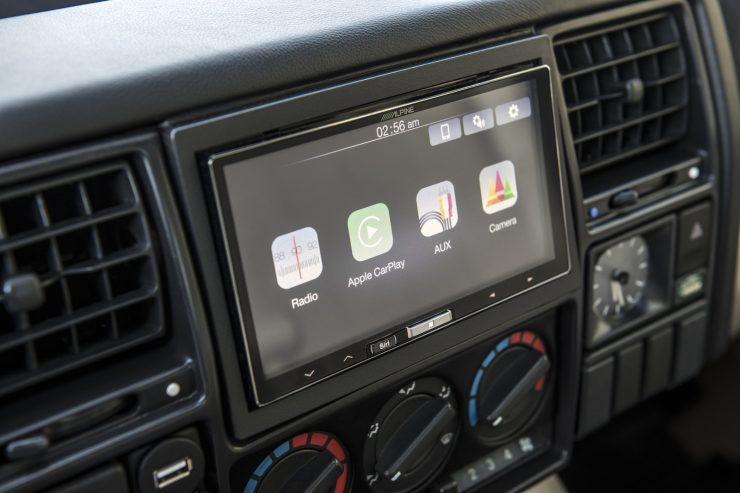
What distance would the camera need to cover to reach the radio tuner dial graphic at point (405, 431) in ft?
4.36

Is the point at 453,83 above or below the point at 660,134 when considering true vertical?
above

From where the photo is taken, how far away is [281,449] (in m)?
1.23

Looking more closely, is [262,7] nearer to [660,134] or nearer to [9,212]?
[9,212]

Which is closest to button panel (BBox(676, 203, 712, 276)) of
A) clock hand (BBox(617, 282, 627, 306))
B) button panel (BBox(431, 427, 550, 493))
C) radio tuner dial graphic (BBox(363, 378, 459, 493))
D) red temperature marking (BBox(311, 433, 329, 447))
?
clock hand (BBox(617, 282, 627, 306))

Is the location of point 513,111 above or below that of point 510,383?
above

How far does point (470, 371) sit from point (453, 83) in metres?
0.47

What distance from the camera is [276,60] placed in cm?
109

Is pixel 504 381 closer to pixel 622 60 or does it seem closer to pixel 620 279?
pixel 620 279

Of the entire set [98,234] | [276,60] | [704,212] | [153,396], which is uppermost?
[276,60]

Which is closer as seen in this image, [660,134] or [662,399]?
[660,134]

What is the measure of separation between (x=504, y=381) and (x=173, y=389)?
60 centimetres

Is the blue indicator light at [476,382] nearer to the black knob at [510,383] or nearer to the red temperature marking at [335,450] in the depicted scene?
the black knob at [510,383]

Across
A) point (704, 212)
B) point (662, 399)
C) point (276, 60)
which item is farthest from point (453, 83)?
point (662, 399)

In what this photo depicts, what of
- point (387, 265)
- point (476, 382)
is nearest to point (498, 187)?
point (387, 265)
